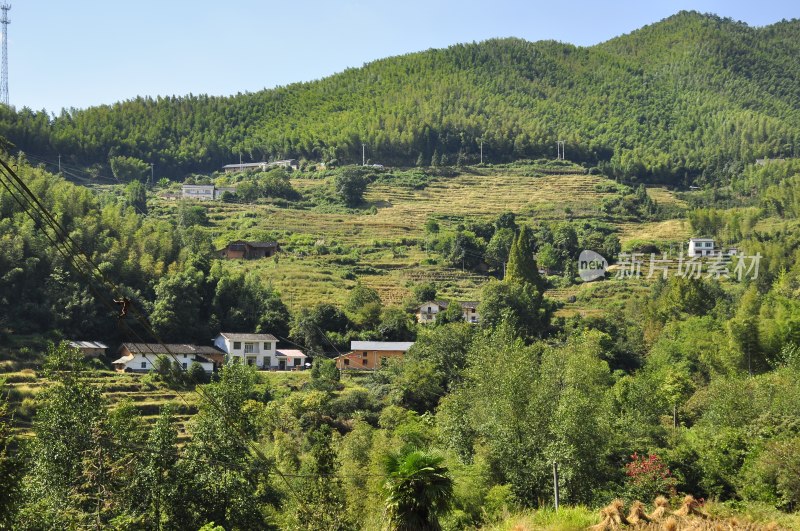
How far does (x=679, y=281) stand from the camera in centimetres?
5847

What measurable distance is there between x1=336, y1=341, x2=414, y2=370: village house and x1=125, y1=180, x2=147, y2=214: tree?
36.0m

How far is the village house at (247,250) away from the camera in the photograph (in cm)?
6906

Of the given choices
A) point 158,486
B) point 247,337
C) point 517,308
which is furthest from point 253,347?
point 158,486

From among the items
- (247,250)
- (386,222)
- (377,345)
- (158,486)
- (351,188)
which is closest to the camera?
(158,486)

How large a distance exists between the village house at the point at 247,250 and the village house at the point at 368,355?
65.0ft

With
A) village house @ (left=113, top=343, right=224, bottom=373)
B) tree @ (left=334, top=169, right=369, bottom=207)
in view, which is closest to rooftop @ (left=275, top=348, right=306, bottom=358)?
village house @ (left=113, top=343, right=224, bottom=373)

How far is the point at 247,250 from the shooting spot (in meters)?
69.6

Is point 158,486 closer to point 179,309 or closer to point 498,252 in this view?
point 179,309

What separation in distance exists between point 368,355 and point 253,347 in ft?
21.2

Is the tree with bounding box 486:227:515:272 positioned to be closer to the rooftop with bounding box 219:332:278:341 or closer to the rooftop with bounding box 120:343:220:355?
the rooftop with bounding box 219:332:278:341

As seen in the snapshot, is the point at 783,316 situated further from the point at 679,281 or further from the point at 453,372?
the point at 453,372

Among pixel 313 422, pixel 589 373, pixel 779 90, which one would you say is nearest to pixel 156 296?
pixel 313 422

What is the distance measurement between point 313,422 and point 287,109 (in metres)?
94.7

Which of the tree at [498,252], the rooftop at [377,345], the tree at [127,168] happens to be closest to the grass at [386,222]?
the tree at [498,252]
